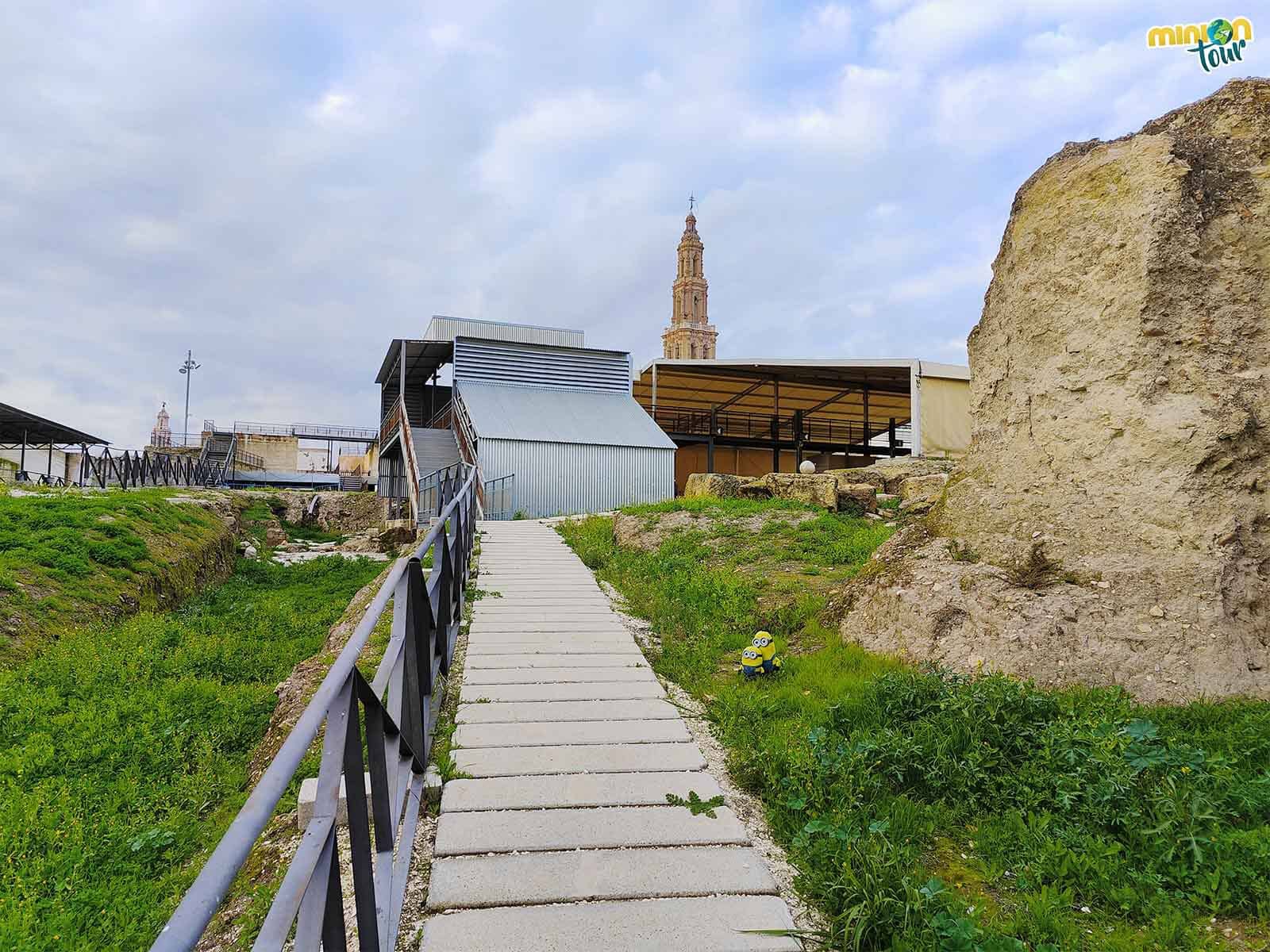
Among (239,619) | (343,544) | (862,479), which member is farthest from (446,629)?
(343,544)

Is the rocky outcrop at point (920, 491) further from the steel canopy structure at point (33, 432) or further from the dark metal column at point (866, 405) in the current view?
the steel canopy structure at point (33, 432)

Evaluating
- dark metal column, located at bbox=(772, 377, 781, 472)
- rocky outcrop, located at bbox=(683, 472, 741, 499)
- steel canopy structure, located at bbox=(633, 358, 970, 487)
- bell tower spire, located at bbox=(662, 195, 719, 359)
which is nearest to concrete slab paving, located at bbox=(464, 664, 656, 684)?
rocky outcrop, located at bbox=(683, 472, 741, 499)

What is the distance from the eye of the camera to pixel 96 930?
3.18 meters

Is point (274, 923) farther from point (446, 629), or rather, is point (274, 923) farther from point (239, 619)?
point (239, 619)

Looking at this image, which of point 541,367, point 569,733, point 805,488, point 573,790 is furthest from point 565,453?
point 573,790

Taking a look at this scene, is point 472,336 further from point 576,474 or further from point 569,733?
point 569,733

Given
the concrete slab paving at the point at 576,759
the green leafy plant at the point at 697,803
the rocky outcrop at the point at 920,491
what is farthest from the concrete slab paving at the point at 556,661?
the rocky outcrop at the point at 920,491

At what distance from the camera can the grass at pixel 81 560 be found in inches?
284

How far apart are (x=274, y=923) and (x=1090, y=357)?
5263 millimetres

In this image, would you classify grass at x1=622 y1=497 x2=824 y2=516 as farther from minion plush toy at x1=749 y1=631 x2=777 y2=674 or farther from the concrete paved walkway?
minion plush toy at x1=749 y1=631 x2=777 y2=674

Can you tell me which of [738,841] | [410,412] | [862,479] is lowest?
[738,841]

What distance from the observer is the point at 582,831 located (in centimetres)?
353

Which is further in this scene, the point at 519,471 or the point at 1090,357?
the point at 519,471

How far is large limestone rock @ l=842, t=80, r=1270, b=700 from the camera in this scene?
4.25m
